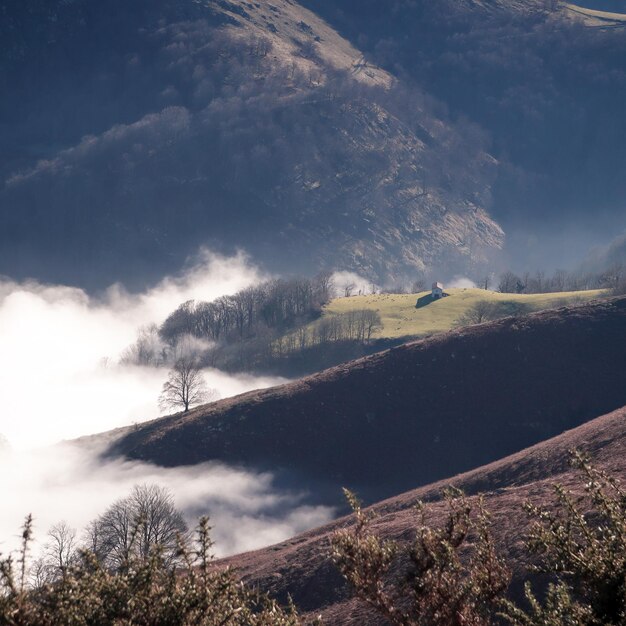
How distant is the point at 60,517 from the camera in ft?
258

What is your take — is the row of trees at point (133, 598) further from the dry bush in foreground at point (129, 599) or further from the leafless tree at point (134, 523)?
the leafless tree at point (134, 523)

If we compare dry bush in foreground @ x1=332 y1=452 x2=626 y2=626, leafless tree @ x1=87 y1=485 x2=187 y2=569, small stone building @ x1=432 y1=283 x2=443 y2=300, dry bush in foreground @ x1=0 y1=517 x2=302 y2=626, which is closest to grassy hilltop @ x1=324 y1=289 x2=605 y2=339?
small stone building @ x1=432 y1=283 x2=443 y2=300

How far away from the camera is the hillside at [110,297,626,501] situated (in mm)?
84812

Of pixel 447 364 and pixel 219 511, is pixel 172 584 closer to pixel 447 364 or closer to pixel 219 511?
pixel 219 511

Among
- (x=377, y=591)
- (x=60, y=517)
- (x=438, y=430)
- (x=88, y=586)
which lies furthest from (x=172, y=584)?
(x=438, y=430)

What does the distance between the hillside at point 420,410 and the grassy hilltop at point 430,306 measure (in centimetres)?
5528

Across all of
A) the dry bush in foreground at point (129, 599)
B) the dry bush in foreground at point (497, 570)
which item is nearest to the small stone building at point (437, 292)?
the dry bush in foreground at point (497, 570)

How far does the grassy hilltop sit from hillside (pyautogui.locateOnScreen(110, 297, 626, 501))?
5528cm

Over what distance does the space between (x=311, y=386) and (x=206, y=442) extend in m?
17.1

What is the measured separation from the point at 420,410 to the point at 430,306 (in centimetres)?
8865

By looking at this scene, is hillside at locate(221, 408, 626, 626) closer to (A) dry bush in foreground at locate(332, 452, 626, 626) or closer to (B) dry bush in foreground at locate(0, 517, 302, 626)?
(A) dry bush in foreground at locate(332, 452, 626, 626)

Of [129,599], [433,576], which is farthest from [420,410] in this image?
[129,599]

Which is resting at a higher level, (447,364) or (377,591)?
(377,591)

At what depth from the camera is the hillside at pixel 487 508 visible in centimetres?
4109
